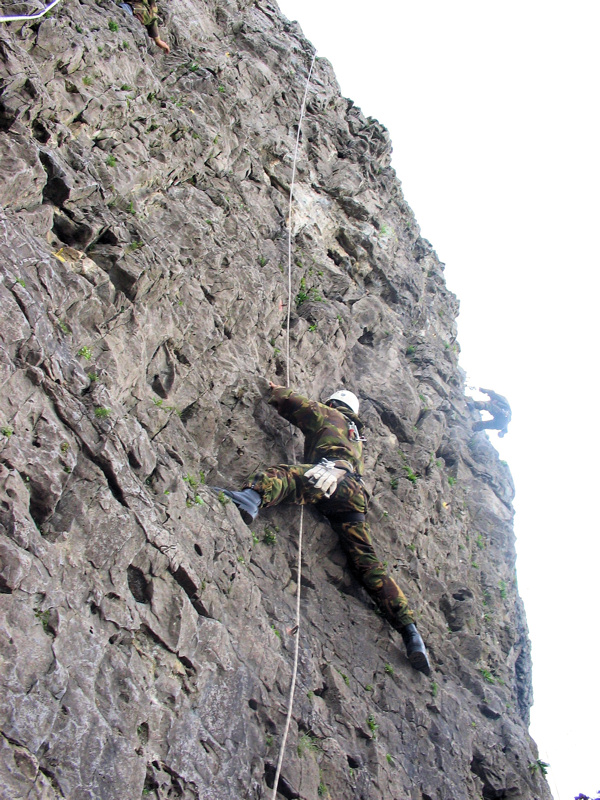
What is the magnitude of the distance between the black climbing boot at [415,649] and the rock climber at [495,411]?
7.91 meters

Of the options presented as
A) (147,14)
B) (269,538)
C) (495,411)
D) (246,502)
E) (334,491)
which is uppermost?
(147,14)

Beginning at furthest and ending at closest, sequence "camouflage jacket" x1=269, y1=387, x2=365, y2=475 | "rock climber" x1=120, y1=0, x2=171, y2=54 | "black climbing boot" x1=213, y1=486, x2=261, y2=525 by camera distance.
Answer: "rock climber" x1=120, y1=0, x2=171, y2=54, "camouflage jacket" x1=269, y1=387, x2=365, y2=475, "black climbing boot" x1=213, y1=486, x2=261, y2=525

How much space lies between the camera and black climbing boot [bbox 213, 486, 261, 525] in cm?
712

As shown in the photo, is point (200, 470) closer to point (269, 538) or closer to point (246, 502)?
point (246, 502)

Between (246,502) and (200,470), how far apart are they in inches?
28.3

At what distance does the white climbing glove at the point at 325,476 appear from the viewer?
25.4 feet

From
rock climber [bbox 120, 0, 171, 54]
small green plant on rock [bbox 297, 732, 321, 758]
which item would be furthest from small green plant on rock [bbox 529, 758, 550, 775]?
rock climber [bbox 120, 0, 171, 54]

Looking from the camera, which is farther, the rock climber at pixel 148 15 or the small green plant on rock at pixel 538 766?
the rock climber at pixel 148 15

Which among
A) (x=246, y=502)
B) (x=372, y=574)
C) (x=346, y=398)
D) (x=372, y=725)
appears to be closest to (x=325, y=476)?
(x=246, y=502)

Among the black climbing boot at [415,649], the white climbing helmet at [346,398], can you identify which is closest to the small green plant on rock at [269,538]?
the black climbing boot at [415,649]

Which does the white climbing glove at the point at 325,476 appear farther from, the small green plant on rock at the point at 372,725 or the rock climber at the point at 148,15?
the rock climber at the point at 148,15

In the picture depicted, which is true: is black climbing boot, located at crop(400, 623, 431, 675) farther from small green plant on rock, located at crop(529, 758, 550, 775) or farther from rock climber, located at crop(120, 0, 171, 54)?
rock climber, located at crop(120, 0, 171, 54)

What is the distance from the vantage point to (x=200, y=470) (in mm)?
7266

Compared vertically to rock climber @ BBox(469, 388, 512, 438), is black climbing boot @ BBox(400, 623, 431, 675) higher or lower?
lower
